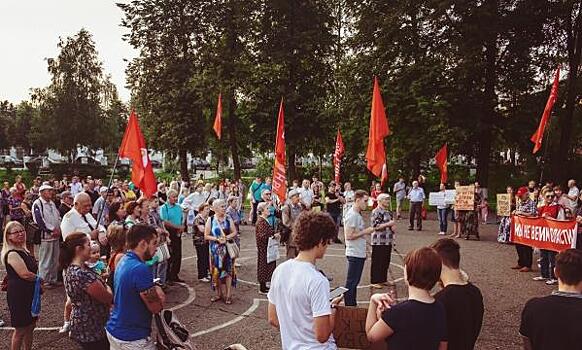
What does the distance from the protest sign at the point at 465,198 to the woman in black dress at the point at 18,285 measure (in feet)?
48.5

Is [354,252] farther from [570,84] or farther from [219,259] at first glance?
[570,84]

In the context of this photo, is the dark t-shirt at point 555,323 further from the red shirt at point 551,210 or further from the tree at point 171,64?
the tree at point 171,64

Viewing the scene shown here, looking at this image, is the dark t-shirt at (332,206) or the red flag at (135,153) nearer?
the red flag at (135,153)

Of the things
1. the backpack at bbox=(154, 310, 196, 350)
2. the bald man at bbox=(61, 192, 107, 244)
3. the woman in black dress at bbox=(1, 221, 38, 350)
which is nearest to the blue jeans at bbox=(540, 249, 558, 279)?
the bald man at bbox=(61, 192, 107, 244)

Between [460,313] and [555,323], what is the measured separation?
651 mm

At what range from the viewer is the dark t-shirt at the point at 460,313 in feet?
12.4

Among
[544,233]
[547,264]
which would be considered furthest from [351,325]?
[547,264]

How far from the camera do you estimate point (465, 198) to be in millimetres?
17859

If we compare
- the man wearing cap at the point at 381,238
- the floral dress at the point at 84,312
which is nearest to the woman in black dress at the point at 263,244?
the man wearing cap at the point at 381,238

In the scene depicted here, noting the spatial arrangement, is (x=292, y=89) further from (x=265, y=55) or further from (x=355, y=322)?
(x=355, y=322)

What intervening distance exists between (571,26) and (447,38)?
22.3 ft

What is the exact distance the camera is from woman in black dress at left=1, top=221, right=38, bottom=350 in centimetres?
599

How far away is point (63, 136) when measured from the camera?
5334cm

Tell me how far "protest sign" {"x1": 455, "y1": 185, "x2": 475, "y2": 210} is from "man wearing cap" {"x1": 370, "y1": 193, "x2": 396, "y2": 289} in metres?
8.41
